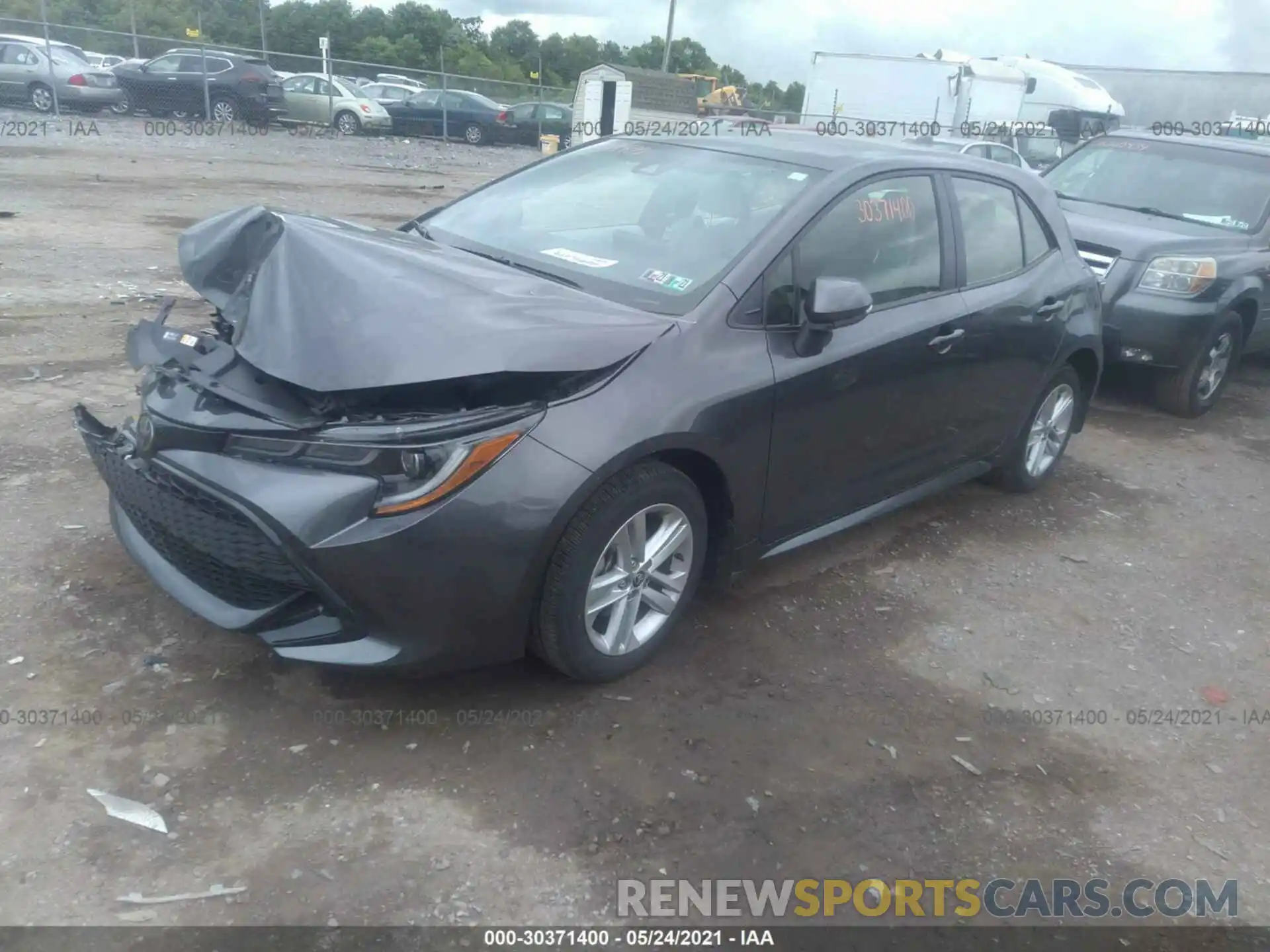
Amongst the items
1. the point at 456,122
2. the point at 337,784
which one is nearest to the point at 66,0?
the point at 456,122

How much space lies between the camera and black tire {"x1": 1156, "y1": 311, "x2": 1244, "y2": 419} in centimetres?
718

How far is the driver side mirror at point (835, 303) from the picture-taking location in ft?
11.5

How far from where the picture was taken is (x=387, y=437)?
2.82m

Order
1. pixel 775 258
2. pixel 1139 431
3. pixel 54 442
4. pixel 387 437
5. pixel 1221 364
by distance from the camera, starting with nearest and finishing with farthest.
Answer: pixel 387 437, pixel 775 258, pixel 54 442, pixel 1139 431, pixel 1221 364

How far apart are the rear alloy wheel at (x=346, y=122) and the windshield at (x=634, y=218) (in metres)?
24.1

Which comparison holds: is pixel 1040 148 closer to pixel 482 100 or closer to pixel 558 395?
pixel 482 100

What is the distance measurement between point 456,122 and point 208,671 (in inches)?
1068

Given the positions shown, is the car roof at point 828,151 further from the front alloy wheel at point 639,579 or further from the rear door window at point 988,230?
the front alloy wheel at point 639,579

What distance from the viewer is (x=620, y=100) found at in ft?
91.7

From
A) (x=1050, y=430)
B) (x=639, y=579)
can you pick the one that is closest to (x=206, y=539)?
(x=639, y=579)

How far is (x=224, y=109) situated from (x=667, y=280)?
23.3 m

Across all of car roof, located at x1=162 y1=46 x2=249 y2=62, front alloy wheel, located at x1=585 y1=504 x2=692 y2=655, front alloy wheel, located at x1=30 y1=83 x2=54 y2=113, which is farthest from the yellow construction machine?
front alloy wheel, located at x1=585 y1=504 x2=692 y2=655

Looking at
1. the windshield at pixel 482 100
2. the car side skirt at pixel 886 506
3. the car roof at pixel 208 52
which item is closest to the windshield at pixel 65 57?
the car roof at pixel 208 52

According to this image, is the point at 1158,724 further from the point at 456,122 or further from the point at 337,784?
the point at 456,122
